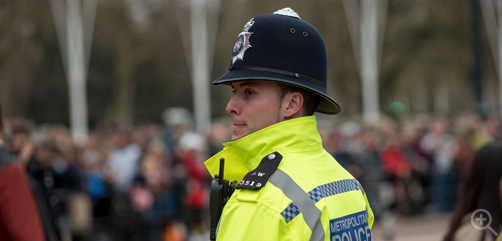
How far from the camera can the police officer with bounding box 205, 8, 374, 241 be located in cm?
200

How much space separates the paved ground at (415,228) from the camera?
11398mm

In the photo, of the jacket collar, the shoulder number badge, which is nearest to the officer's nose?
the jacket collar

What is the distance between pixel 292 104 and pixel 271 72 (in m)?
0.15

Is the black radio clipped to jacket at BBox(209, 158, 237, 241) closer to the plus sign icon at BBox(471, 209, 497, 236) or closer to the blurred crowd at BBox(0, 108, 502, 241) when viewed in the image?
the plus sign icon at BBox(471, 209, 497, 236)

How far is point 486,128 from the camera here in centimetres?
1092

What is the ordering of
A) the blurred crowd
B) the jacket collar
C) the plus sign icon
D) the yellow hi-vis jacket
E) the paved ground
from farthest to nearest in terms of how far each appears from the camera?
the paved ground < the blurred crowd < the plus sign icon < the jacket collar < the yellow hi-vis jacket

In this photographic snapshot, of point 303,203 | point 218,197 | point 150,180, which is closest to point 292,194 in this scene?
point 303,203

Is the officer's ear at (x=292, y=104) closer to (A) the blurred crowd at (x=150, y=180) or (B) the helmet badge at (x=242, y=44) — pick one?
(B) the helmet badge at (x=242, y=44)

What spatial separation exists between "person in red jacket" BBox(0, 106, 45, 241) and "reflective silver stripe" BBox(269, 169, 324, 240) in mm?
2167

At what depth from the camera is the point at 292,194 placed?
1.99 metres

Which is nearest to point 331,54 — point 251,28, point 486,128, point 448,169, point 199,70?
point 199,70

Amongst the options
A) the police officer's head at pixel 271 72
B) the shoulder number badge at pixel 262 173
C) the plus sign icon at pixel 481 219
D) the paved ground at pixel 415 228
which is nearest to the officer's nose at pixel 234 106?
the police officer's head at pixel 271 72

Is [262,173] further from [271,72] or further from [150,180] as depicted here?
[150,180]

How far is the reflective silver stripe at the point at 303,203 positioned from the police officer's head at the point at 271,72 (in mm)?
275
